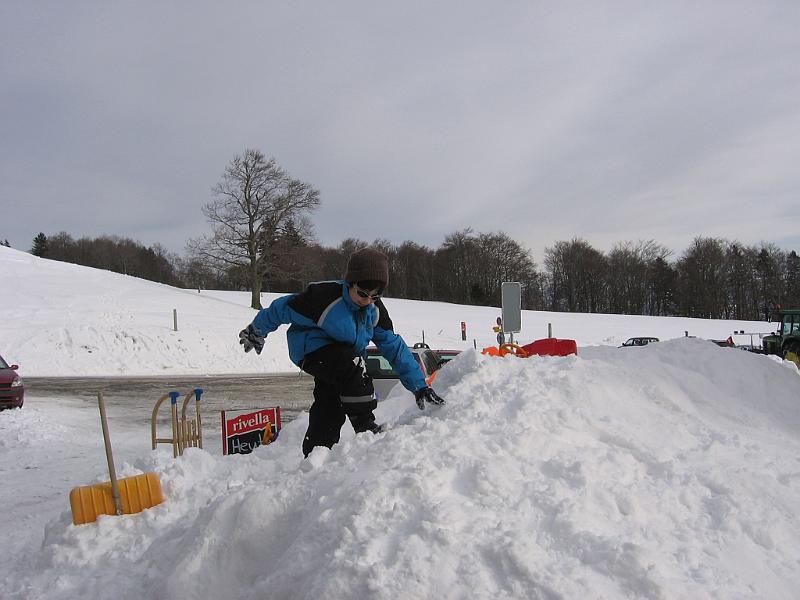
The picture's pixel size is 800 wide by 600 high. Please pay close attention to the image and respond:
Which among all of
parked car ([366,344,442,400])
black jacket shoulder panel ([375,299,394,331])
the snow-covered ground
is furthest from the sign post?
black jacket shoulder panel ([375,299,394,331])

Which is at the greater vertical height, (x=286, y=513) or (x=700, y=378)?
(x=700, y=378)

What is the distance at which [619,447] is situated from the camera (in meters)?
3.16

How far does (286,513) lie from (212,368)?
62.1ft

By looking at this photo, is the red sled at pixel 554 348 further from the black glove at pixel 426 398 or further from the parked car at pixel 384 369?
the black glove at pixel 426 398

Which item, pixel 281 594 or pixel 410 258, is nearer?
pixel 281 594

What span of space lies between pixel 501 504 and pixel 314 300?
5.74 ft

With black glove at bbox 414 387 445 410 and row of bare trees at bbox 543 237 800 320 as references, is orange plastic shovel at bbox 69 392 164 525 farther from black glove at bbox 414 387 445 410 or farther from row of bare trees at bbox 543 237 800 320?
row of bare trees at bbox 543 237 800 320

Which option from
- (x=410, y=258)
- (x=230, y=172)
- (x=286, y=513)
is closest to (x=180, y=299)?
(x=230, y=172)

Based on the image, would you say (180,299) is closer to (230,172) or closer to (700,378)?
(230,172)

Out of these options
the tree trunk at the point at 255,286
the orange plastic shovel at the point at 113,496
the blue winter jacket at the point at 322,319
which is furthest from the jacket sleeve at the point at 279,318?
the tree trunk at the point at 255,286

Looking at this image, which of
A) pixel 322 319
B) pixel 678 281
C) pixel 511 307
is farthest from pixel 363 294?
pixel 678 281

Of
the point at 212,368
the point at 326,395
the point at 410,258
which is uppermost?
the point at 410,258

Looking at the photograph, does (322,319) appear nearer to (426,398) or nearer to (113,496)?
(426,398)

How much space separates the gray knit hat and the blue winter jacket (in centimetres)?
14
